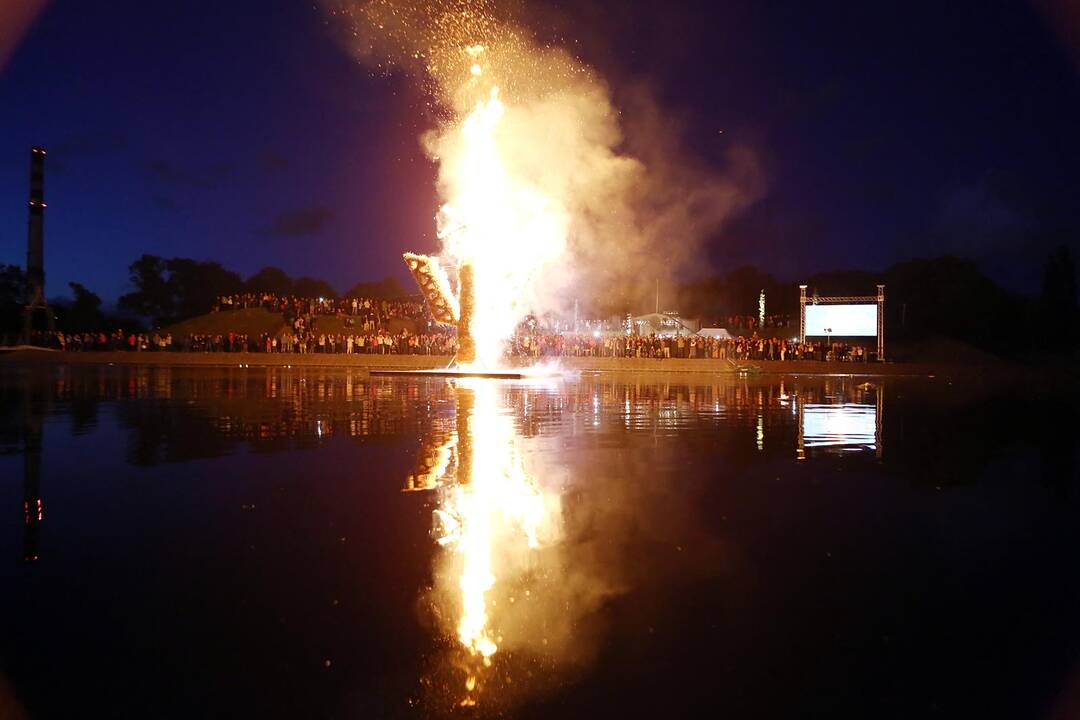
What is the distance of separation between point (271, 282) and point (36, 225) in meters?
41.2

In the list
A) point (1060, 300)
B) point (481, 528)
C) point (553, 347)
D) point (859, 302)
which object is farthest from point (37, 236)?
point (1060, 300)

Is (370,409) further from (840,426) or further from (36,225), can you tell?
(36,225)

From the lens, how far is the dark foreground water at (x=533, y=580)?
10.9ft

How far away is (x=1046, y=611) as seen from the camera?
171 inches

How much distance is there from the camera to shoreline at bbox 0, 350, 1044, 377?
37.8m

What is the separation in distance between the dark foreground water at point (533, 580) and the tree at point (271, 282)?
90.4m

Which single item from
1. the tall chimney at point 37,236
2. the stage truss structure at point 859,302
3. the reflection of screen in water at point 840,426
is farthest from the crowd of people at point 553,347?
the reflection of screen in water at point 840,426

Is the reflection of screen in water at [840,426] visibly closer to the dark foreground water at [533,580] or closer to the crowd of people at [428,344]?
the dark foreground water at [533,580]

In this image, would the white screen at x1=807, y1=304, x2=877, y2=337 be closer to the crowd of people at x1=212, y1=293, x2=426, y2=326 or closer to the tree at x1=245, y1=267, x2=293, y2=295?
the crowd of people at x1=212, y1=293, x2=426, y2=326

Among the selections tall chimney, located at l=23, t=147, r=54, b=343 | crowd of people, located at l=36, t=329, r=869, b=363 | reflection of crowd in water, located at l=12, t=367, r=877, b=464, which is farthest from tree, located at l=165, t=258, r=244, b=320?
reflection of crowd in water, located at l=12, t=367, r=877, b=464

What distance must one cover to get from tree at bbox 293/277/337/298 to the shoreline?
54.6 metres

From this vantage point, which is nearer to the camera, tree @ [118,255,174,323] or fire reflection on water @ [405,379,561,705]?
fire reflection on water @ [405,379,561,705]

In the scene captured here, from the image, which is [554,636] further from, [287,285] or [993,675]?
[287,285]

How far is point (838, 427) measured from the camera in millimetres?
13305
